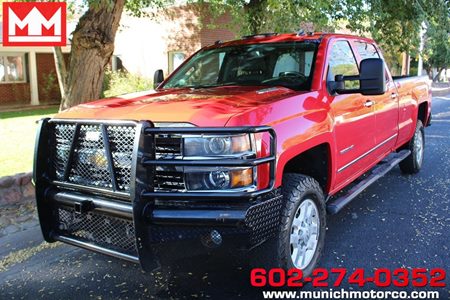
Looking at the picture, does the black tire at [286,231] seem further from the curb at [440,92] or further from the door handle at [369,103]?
the curb at [440,92]

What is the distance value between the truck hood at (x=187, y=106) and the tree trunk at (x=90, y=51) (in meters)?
2.77

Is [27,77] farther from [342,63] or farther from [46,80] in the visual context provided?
[342,63]

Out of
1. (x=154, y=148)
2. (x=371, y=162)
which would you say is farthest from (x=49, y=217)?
(x=371, y=162)

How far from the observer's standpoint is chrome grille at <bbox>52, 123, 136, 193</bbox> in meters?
3.20

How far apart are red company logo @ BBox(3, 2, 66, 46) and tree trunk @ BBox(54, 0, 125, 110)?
0.52 meters

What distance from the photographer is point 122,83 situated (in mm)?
19281

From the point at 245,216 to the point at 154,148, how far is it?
75 centimetres

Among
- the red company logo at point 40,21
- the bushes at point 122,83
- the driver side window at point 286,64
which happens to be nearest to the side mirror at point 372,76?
the driver side window at point 286,64

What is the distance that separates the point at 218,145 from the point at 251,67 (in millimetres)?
1919

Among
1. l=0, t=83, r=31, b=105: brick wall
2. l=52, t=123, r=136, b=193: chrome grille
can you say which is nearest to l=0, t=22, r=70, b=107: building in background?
l=0, t=83, r=31, b=105: brick wall

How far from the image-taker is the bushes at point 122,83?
61.7 feet

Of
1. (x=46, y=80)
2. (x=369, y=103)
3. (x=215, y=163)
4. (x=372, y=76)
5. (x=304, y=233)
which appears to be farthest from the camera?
(x=46, y=80)

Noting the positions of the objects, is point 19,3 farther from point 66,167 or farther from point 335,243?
point 335,243

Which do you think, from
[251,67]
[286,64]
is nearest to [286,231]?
[286,64]
